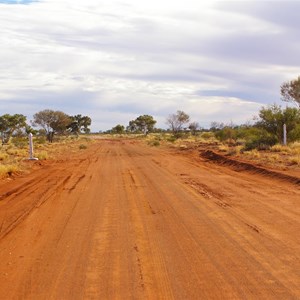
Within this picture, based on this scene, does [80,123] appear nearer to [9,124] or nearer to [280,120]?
[9,124]

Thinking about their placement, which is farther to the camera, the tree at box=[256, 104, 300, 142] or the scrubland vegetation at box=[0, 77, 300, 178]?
the tree at box=[256, 104, 300, 142]

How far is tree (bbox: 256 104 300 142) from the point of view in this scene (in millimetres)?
35594

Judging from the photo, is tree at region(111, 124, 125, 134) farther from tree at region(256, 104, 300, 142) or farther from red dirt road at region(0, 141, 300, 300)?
red dirt road at region(0, 141, 300, 300)

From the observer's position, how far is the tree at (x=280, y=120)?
117 feet

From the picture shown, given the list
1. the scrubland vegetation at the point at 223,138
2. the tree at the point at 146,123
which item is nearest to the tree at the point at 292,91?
the scrubland vegetation at the point at 223,138

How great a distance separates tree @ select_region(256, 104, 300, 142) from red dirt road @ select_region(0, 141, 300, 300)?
22.7 metres

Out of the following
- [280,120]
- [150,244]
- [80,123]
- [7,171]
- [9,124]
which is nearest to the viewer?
[150,244]

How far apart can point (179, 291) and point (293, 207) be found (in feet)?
20.5

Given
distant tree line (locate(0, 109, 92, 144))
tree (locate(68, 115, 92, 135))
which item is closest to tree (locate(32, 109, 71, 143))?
distant tree line (locate(0, 109, 92, 144))

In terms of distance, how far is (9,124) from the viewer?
71375 millimetres

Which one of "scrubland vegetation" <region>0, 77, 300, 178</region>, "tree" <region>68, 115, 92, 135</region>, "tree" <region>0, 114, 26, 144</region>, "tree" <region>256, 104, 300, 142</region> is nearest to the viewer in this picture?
"scrubland vegetation" <region>0, 77, 300, 178</region>

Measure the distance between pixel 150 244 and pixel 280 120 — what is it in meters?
30.2

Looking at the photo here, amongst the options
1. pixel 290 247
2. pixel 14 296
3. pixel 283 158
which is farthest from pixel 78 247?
pixel 283 158

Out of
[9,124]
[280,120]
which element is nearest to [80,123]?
[9,124]
